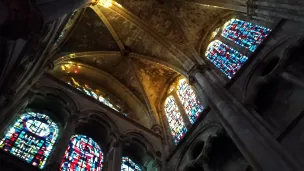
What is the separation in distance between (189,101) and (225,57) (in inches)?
84.3

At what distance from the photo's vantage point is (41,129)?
9477mm

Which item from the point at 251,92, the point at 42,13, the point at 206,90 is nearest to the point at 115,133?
the point at 206,90

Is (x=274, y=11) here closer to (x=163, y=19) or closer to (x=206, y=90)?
(x=206, y=90)

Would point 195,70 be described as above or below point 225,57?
below

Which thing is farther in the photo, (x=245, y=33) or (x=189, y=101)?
(x=189, y=101)

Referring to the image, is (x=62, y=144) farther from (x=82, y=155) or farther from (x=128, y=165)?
(x=128, y=165)

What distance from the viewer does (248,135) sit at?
7.07 meters

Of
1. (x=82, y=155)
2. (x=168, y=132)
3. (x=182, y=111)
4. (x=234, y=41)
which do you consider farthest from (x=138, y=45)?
(x=82, y=155)

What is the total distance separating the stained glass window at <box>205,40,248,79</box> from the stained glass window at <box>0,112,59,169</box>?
5.87 meters

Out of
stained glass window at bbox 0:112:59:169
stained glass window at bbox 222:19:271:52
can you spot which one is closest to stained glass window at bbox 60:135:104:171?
stained glass window at bbox 0:112:59:169

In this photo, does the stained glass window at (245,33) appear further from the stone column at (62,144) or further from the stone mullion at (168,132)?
the stone column at (62,144)

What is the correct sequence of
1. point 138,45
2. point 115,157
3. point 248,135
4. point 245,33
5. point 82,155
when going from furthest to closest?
1. point 138,45
2. point 245,33
3. point 115,157
4. point 82,155
5. point 248,135

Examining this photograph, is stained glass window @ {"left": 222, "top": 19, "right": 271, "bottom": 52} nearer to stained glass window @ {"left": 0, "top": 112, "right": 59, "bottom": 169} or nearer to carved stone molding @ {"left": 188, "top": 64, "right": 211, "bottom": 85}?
carved stone molding @ {"left": 188, "top": 64, "right": 211, "bottom": 85}

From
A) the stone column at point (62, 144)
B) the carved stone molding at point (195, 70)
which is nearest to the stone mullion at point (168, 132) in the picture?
the carved stone molding at point (195, 70)
